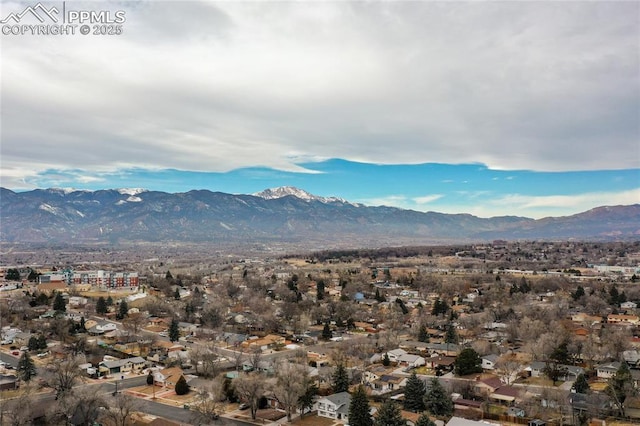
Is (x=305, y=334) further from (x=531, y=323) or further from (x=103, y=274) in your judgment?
(x=103, y=274)

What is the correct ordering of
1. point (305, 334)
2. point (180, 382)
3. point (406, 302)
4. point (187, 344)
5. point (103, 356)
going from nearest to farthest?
point (180, 382) → point (103, 356) → point (187, 344) → point (305, 334) → point (406, 302)

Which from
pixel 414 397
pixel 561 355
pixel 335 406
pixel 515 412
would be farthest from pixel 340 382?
pixel 561 355

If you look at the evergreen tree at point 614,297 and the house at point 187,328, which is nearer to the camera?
the house at point 187,328

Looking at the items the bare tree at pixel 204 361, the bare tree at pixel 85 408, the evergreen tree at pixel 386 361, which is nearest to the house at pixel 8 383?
the bare tree at pixel 85 408

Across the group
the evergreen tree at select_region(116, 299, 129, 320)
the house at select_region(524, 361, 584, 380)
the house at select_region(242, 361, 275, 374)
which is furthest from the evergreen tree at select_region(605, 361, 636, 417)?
the evergreen tree at select_region(116, 299, 129, 320)

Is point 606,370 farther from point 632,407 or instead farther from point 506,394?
point 506,394

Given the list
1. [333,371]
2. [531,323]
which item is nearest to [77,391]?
[333,371]

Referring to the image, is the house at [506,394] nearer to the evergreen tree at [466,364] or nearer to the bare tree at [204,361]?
the evergreen tree at [466,364]
